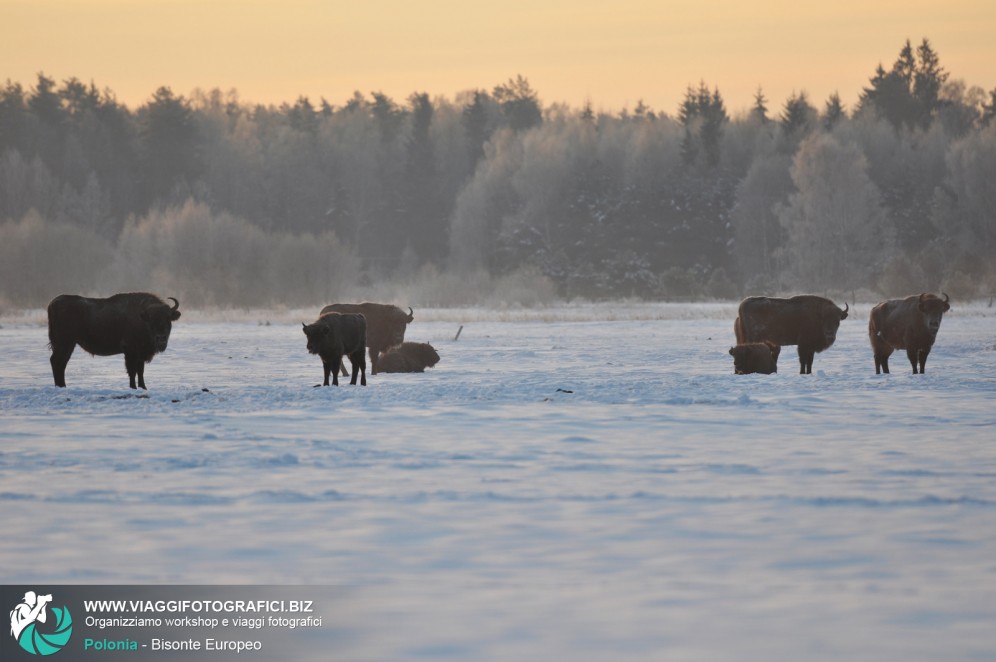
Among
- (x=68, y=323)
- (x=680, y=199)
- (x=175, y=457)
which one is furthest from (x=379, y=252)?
(x=175, y=457)

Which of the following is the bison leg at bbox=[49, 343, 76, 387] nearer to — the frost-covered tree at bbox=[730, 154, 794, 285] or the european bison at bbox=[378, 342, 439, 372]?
the european bison at bbox=[378, 342, 439, 372]

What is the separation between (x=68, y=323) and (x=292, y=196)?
3854 inches

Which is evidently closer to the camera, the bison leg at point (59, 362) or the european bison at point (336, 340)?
the european bison at point (336, 340)

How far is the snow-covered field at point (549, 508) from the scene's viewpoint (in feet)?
22.6

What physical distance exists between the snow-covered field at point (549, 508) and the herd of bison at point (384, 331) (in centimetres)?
81

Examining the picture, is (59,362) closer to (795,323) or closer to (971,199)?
(795,323)

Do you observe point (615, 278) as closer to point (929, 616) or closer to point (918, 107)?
point (918, 107)

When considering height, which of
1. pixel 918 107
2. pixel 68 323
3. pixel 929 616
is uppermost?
pixel 918 107

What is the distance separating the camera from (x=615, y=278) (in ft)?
291

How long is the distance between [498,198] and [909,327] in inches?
3238

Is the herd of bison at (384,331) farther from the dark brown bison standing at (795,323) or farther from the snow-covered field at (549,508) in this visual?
the snow-covered field at (549,508)

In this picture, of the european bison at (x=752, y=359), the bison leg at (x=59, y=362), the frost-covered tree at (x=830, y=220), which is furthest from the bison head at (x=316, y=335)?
the frost-covered tree at (x=830, y=220)

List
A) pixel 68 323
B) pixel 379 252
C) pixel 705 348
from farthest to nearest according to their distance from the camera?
pixel 379 252 → pixel 705 348 → pixel 68 323

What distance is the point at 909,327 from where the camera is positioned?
22.0 metres
